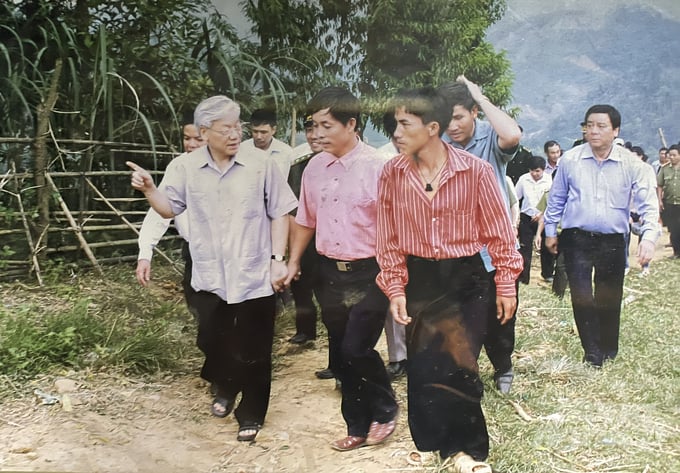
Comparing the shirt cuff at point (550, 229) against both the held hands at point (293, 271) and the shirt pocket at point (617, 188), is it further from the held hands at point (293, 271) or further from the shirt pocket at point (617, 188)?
the held hands at point (293, 271)

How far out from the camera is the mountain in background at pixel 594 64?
210 centimetres

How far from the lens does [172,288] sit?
2281mm

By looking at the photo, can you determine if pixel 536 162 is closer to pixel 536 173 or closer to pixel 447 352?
pixel 536 173

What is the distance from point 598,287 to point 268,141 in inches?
43.0

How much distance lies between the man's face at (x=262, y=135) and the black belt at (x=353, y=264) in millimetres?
396

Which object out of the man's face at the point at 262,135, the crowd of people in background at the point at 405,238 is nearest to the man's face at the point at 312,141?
the crowd of people in background at the point at 405,238

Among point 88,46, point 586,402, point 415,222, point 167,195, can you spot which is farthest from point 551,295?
point 88,46

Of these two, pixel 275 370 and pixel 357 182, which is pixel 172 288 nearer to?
pixel 275 370

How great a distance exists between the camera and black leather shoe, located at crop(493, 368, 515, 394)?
2176 millimetres

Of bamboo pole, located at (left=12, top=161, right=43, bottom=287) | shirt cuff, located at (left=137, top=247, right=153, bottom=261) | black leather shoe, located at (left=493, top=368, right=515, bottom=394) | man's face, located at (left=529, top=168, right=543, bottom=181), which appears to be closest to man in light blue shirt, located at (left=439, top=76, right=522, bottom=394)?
man's face, located at (left=529, top=168, right=543, bottom=181)

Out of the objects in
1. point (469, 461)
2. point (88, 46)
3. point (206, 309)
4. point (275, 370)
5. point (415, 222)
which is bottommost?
point (469, 461)

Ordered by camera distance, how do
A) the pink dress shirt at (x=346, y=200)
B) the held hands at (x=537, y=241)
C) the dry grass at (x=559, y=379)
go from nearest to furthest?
the dry grass at (x=559, y=379)
the pink dress shirt at (x=346, y=200)
the held hands at (x=537, y=241)

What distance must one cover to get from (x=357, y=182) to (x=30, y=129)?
1.04 m

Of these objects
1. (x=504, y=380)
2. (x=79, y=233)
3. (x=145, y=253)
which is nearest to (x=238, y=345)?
(x=145, y=253)
